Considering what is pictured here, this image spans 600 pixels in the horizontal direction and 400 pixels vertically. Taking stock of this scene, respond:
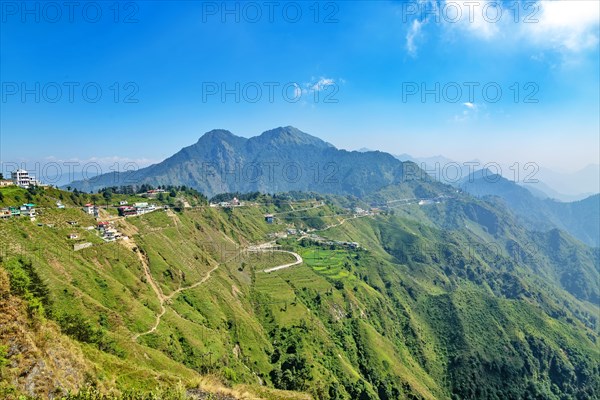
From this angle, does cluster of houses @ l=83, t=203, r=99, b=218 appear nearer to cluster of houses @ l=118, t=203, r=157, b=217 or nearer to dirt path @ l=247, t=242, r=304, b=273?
cluster of houses @ l=118, t=203, r=157, b=217

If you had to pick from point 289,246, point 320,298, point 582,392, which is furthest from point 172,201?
point 582,392

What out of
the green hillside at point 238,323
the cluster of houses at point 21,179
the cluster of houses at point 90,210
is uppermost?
the cluster of houses at point 21,179

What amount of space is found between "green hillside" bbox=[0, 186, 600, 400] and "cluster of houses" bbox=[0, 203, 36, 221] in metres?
2.19

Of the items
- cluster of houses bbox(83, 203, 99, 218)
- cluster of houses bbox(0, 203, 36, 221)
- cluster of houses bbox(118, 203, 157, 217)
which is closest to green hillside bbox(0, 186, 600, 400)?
cluster of houses bbox(0, 203, 36, 221)

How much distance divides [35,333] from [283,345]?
6702cm

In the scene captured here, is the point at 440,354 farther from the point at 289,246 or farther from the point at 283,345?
the point at 289,246

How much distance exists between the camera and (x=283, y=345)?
286 feet

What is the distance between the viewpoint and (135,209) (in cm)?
11856

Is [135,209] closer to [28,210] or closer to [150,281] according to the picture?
[28,210]

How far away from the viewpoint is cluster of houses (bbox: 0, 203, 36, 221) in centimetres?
7869

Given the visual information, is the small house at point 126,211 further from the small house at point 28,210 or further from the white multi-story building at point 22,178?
the small house at point 28,210

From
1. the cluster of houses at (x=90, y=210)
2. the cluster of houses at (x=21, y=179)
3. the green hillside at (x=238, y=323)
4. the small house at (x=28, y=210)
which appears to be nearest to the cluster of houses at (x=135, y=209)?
the green hillside at (x=238, y=323)

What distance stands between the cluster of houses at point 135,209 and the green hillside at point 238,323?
363 centimetres

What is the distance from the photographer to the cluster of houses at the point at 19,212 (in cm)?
7869
